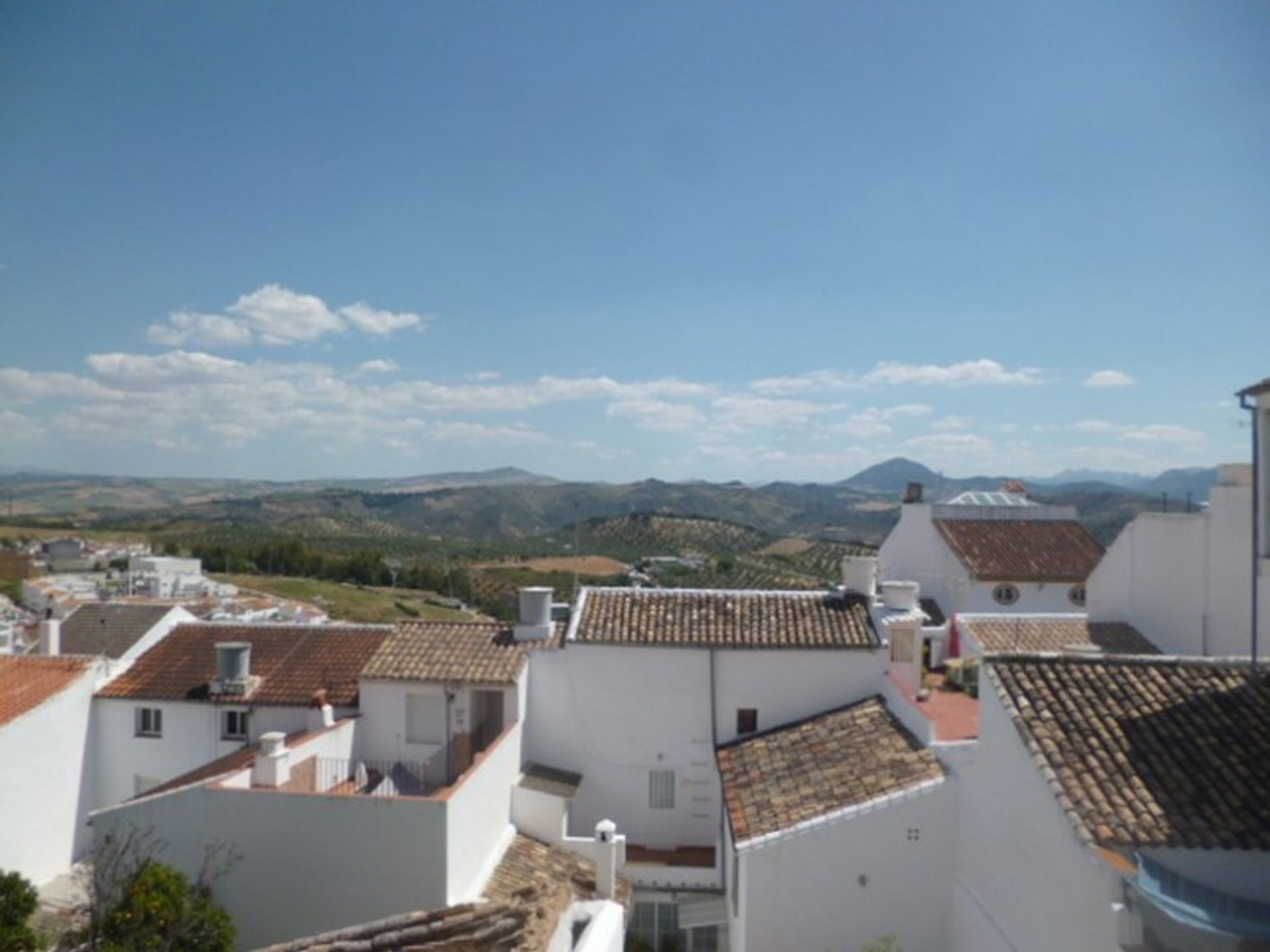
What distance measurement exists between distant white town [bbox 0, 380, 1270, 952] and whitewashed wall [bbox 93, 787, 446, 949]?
0.05 m

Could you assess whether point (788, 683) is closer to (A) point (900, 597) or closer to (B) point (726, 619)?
(B) point (726, 619)

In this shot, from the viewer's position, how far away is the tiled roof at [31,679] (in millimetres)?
19125

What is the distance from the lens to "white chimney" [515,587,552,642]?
19422mm

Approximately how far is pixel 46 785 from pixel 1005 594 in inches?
1049

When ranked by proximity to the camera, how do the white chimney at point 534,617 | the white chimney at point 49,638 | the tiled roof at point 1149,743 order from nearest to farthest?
the tiled roof at point 1149,743 < the white chimney at point 534,617 < the white chimney at point 49,638

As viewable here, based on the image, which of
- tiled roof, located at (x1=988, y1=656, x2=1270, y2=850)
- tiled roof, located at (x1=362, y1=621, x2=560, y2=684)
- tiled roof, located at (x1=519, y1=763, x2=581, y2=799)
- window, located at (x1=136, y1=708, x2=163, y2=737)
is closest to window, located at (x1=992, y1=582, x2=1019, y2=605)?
tiled roof, located at (x1=362, y1=621, x2=560, y2=684)

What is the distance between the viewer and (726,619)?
19.5 metres

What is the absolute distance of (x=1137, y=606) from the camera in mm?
21859

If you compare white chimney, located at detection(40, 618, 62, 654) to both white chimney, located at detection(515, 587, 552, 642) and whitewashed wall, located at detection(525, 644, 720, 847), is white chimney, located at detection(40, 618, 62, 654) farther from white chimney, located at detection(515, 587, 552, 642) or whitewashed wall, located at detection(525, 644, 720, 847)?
whitewashed wall, located at detection(525, 644, 720, 847)

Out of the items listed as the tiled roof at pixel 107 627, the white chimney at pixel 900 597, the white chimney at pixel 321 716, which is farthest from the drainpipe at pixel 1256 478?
the tiled roof at pixel 107 627

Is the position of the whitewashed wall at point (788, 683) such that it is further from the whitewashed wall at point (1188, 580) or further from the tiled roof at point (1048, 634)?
the whitewashed wall at point (1188, 580)

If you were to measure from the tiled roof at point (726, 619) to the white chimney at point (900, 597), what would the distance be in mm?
604

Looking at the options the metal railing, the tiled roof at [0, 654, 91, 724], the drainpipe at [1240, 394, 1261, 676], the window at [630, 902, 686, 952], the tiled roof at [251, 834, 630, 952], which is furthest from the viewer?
the tiled roof at [0, 654, 91, 724]

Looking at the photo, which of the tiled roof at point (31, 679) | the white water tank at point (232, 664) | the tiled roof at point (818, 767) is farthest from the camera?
the white water tank at point (232, 664)
